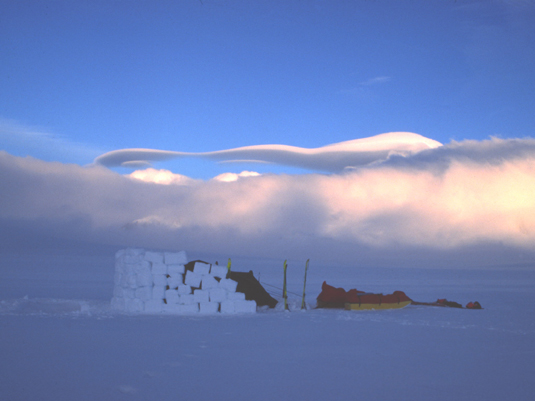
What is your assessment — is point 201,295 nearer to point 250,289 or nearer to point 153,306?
point 153,306

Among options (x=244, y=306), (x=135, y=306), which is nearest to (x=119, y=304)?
(x=135, y=306)

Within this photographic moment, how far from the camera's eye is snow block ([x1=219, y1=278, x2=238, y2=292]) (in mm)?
13930

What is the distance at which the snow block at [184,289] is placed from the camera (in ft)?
45.1

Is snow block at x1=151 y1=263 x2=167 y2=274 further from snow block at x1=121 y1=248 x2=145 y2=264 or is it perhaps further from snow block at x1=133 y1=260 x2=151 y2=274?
snow block at x1=121 y1=248 x2=145 y2=264

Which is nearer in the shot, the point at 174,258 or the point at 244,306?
the point at 174,258

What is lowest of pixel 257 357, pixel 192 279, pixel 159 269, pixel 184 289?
pixel 257 357

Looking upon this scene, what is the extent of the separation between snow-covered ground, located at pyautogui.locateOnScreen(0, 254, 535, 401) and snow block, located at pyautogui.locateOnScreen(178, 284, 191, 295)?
1.18 meters

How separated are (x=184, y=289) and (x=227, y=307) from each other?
142 cm

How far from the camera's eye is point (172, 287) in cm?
1381

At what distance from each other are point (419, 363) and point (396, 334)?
3002 millimetres

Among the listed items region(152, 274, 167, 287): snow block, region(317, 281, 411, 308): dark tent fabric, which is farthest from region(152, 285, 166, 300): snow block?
region(317, 281, 411, 308): dark tent fabric

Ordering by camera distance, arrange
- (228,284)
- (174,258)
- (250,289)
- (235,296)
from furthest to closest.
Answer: (250,289) < (235,296) < (228,284) < (174,258)

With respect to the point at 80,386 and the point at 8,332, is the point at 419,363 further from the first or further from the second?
the point at 8,332

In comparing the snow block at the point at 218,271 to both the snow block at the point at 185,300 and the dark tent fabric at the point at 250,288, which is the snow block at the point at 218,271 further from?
the snow block at the point at 185,300
